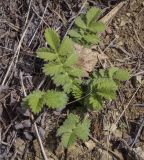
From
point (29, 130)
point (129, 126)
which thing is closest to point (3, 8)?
point (29, 130)

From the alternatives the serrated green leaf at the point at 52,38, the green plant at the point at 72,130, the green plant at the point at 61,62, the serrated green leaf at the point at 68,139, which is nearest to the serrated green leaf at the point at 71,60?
the green plant at the point at 61,62

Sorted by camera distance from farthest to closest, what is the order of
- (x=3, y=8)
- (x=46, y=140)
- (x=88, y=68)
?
(x=3, y=8) → (x=88, y=68) → (x=46, y=140)

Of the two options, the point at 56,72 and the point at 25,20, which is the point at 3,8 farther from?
the point at 56,72

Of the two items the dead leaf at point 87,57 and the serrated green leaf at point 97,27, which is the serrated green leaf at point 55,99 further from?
the serrated green leaf at point 97,27

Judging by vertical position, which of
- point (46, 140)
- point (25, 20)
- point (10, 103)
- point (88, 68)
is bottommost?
point (46, 140)

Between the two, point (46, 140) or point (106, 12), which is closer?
point (46, 140)

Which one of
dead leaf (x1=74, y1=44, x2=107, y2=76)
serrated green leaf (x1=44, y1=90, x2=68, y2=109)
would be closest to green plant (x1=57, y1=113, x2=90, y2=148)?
serrated green leaf (x1=44, y1=90, x2=68, y2=109)

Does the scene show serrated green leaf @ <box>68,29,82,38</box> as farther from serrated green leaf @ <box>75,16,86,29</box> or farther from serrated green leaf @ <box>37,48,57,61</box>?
serrated green leaf @ <box>37,48,57,61</box>

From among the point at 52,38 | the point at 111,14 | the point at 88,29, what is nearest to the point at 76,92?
the point at 52,38
